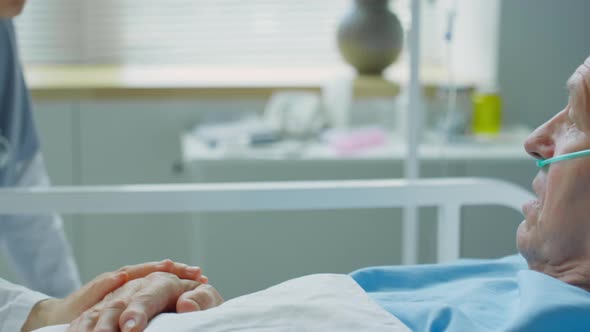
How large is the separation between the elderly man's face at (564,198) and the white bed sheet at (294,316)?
239mm

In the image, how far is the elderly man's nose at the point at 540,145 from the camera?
1.21 m

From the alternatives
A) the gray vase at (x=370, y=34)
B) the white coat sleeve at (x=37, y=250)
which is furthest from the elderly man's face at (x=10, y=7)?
the gray vase at (x=370, y=34)

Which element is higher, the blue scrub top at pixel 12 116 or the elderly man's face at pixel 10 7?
the elderly man's face at pixel 10 7

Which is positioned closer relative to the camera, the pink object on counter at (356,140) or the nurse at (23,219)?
the nurse at (23,219)

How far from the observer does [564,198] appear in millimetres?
1134

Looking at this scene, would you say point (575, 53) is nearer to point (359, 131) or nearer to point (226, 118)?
point (359, 131)

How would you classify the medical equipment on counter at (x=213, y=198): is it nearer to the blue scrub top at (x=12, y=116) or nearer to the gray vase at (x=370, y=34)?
the blue scrub top at (x=12, y=116)

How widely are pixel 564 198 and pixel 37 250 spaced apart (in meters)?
1.23

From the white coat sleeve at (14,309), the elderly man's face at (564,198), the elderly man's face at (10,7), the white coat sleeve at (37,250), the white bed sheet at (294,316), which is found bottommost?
the white coat sleeve at (37,250)

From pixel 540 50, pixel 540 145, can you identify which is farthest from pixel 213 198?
pixel 540 50

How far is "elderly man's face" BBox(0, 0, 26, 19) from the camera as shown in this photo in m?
1.61

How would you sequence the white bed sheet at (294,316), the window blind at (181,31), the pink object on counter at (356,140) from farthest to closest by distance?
the window blind at (181,31) < the pink object on counter at (356,140) < the white bed sheet at (294,316)

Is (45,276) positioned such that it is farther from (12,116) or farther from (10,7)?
(10,7)

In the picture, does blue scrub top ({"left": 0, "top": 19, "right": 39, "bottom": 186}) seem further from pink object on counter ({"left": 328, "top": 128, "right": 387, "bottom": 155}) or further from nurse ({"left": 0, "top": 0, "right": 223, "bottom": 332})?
pink object on counter ({"left": 328, "top": 128, "right": 387, "bottom": 155})
